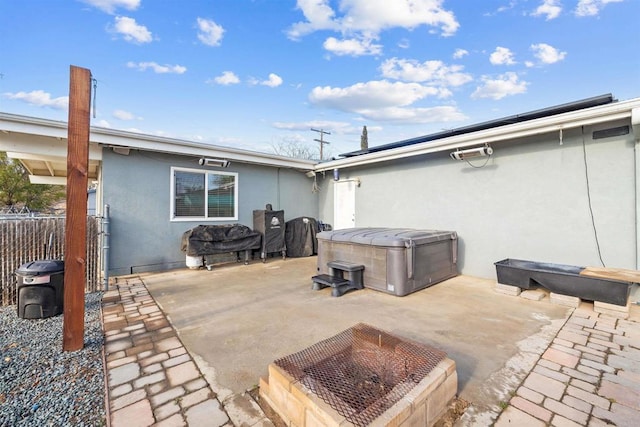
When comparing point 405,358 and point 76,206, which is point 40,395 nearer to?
point 76,206

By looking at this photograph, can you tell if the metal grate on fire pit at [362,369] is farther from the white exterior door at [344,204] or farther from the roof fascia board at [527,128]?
the white exterior door at [344,204]

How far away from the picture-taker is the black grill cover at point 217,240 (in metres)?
5.64

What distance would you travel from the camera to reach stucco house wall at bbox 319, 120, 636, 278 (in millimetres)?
3906

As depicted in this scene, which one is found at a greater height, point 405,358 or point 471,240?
point 471,240

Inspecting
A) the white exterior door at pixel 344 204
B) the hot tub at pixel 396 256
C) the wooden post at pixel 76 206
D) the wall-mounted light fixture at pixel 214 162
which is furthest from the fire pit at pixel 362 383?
the white exterior door at pixel 344 204

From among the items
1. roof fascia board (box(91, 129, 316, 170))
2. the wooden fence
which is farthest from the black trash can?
roof fascia board (box(91, 129, 316, 170))

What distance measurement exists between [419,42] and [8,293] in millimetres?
10100

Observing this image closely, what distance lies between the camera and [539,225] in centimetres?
457

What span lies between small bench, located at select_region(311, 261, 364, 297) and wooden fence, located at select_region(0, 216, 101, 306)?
11.8 ft

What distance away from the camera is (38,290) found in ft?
10.1

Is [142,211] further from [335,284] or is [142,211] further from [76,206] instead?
[335,284]

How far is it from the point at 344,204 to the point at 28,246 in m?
6.52

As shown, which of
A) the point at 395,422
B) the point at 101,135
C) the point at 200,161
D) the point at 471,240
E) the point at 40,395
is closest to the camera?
the point at 395,422

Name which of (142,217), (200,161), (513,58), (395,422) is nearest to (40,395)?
(395,422)
